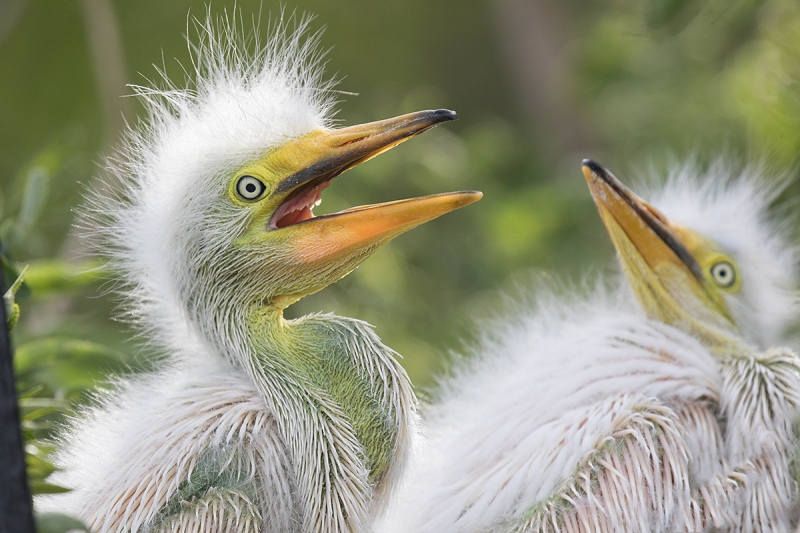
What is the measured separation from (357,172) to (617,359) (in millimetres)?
1545

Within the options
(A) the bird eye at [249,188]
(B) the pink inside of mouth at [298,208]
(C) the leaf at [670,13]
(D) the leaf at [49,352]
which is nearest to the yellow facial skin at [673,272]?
(C) the leaf at [670,13]

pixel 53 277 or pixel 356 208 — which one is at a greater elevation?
pixel 53 277

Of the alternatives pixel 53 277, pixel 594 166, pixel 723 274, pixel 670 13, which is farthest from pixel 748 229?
pixel 53 277

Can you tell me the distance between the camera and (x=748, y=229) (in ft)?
7.71

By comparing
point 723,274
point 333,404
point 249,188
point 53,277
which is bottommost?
point 723,274


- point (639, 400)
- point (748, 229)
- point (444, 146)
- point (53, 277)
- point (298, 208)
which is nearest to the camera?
point (298, 208)

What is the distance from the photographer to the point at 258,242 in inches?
Answer: 62.9

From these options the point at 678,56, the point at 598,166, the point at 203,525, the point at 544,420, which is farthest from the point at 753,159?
the point at 203,525

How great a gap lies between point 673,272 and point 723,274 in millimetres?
187

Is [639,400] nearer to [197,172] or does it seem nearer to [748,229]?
[748,229]

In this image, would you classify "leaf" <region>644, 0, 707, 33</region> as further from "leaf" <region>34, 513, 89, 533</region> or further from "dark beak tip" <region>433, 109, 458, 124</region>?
"leaf" <region>34, 513, 89, 533</region>

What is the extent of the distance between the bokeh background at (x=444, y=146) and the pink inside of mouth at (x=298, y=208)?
1.84 ft

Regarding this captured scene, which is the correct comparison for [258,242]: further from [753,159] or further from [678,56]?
[678,56]

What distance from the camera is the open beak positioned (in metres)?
1.56
